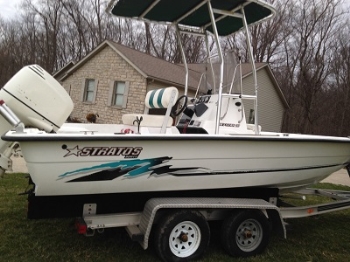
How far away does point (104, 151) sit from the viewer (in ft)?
10.3

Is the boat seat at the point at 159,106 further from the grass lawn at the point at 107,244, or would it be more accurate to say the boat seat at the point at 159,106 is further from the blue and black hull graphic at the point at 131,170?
the grass lawn at the point at 107,244

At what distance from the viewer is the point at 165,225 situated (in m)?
3.40

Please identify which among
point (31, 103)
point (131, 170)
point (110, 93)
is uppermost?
point (110, 93)

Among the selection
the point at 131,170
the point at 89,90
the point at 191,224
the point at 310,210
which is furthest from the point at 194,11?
the point at 89,90

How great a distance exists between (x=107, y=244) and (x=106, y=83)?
13.3m

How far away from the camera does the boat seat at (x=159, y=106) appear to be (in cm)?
386

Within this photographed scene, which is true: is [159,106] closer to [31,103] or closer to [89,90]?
[31,103]

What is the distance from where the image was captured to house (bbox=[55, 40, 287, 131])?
14.8 metres

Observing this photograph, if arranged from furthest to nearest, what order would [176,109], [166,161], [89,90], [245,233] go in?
[89,90] → [176,109] → [245,233] → [166,161]

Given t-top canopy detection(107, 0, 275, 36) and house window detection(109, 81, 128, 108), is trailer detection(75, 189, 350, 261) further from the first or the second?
house window detection(109, 81, 128, 108)

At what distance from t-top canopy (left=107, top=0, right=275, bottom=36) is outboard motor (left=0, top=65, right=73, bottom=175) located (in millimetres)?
1371

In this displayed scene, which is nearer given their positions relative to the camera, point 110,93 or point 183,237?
point 183,237

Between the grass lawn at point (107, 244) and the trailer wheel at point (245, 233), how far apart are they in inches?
3.7

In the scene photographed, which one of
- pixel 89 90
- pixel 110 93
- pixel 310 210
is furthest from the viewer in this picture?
pixel 89 90
